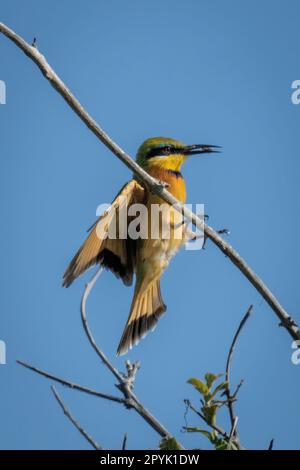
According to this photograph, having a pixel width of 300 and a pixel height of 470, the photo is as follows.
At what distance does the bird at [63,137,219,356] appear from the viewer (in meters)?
4.64

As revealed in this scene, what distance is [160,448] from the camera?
2656mm

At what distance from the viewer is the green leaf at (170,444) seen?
2.58 m

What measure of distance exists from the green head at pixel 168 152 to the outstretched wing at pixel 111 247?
29.1 inches

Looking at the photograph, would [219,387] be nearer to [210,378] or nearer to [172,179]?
[210,378]

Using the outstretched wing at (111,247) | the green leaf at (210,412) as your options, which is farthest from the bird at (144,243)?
the green leaf at (210,412)

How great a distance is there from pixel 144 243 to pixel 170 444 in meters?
2.70

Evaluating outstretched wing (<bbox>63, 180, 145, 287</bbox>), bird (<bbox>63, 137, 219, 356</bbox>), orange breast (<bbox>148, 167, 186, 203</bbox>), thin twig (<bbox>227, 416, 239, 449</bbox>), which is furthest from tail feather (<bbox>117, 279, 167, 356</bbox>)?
thin twig (<bbox>227, 416, 239, 449</bbox>)

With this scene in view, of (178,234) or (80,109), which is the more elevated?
(178,234)

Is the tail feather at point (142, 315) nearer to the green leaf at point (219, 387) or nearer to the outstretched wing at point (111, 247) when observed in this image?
the outstretched wing at point (111, 247)

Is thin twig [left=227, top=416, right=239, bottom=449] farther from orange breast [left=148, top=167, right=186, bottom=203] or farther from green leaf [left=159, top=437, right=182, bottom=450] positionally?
orange breast [left=148, top=167, right=186, bottom=203]

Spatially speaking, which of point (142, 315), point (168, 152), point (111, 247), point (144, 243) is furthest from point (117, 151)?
point (168, 152)
